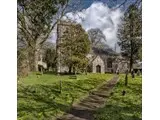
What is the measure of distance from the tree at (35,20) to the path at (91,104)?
0.56 metres

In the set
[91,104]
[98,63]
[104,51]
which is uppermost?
[104,51]

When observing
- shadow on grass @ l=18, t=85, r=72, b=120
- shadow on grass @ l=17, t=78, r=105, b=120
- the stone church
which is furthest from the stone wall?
shadow on grass @ l=18, t=85, r=72, b=120

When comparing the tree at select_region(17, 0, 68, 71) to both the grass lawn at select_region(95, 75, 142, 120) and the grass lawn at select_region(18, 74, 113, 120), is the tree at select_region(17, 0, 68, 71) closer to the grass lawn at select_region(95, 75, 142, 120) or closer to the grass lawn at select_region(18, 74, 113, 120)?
the grass lawn at select_region(18, 74, 113, 120)

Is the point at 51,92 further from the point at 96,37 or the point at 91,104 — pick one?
the point at 96,37

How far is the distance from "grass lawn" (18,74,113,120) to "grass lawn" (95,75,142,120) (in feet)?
0.63

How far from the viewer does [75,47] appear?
13.0ft

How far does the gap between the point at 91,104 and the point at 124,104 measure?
1.08ft

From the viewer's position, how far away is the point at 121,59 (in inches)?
151

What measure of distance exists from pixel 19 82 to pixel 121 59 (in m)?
1.02

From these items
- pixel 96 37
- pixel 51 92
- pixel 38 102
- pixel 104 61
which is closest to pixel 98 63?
pixel 104 61
